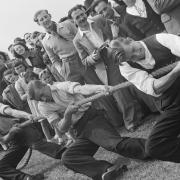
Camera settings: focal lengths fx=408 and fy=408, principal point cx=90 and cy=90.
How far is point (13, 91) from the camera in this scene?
7133mm

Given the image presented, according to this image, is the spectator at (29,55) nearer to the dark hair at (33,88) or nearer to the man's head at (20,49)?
the man's head at (20,49)

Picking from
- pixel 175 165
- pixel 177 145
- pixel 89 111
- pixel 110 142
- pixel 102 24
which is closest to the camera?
pixel 177 145

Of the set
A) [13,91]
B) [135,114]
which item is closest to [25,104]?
[13,91]

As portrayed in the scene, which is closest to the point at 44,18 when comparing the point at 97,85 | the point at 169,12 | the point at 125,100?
the point at 125,100

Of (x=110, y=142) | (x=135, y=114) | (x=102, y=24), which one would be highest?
(x=102, y=24)

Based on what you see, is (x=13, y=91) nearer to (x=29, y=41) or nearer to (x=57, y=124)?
(x=29, y=41)

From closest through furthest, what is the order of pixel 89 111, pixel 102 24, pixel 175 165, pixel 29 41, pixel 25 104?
pixel 175 165
pixel 89 111
pixel 102 24
pixel 25 104
pixel 29 41

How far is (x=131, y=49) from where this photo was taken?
11.3 feet

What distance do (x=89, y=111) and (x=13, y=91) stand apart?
2.60 metres

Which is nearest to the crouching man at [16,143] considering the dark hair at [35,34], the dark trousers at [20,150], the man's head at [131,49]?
the dark trousers at [20,150]

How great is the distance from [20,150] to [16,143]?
0.19 metres

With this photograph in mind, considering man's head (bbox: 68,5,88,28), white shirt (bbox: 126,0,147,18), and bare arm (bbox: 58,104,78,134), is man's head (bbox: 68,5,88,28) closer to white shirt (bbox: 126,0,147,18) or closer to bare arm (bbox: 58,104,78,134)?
white shirt (bbox: 126,0,147,18)

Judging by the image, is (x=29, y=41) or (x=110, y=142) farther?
(x=29, y=41)

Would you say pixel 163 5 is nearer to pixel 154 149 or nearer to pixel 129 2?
pixel 129 2
